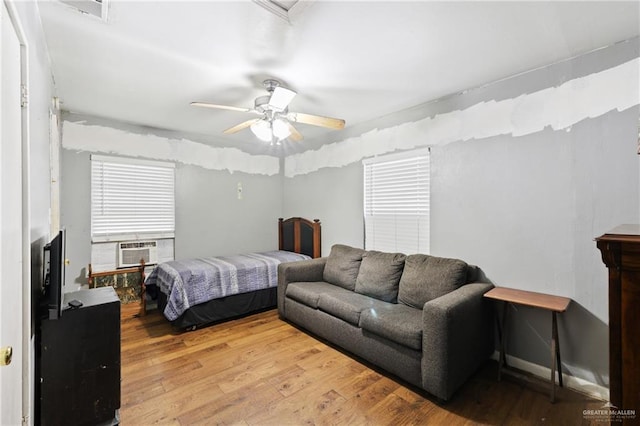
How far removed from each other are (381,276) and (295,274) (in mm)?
1070

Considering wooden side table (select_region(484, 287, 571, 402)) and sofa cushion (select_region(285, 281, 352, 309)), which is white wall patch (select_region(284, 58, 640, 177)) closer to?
wooden side table (select_region(484, 287, 571, 402))

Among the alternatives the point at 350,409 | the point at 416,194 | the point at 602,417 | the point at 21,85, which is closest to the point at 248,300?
the point at 350,409

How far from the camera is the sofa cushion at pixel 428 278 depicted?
8.47 feet

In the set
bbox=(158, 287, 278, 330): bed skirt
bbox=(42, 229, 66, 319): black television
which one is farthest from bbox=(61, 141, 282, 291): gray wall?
bbox=(42, 229, 66, 319): black television

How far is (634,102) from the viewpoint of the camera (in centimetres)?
200

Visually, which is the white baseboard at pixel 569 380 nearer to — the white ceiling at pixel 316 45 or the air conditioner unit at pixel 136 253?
the white ceiling at pixel 316 45

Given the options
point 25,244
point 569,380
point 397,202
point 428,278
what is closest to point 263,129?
point 397,202

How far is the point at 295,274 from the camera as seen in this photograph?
356cm

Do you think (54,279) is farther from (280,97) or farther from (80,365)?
(280,97)

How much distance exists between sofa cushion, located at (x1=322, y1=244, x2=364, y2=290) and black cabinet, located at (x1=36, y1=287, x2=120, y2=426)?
2.20m

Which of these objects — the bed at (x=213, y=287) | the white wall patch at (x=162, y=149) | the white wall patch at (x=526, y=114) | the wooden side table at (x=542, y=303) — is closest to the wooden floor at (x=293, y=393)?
the wooden side table at (x=542, y=303)

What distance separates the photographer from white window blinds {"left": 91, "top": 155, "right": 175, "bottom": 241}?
3726mm

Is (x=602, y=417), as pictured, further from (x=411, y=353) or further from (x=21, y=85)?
(x=21, y=85)

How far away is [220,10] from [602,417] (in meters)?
3.45
